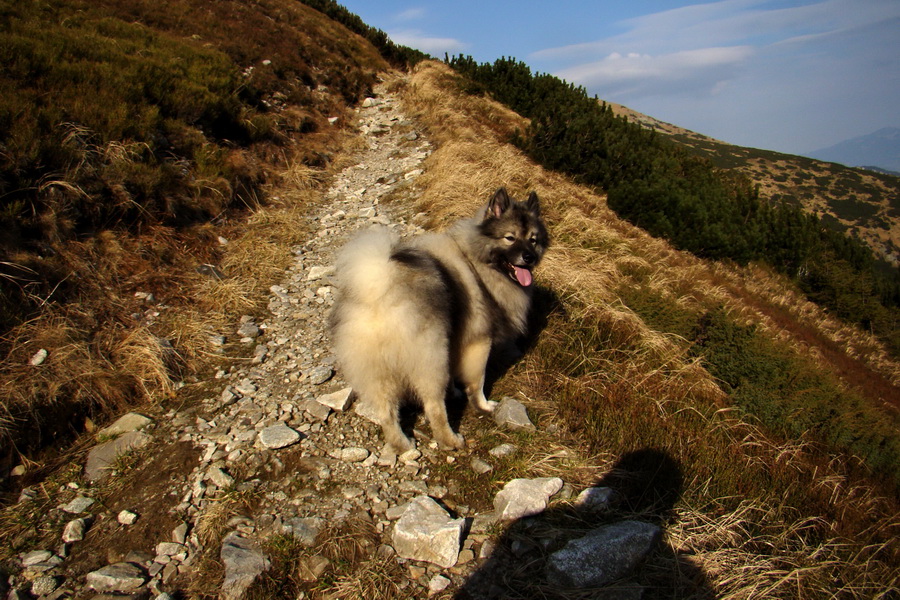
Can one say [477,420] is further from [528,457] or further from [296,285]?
[296,285]

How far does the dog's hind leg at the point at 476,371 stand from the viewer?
417cm

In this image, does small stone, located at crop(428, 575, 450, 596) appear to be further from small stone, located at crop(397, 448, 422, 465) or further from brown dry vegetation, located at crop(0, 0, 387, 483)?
brown dry vegetation, located at crop(0, 0, 387, 483)

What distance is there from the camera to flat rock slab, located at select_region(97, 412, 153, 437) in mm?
3773

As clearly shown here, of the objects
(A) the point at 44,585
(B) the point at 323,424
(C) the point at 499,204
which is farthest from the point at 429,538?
(C) the point at 499,204

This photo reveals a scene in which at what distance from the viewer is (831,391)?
230 inches

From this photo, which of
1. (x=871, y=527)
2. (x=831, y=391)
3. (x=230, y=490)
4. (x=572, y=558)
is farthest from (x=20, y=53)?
(x=831, y=391)

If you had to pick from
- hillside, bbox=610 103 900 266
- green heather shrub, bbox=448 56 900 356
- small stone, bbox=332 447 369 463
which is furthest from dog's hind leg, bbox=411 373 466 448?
hillside, bbox=610 103 900 266

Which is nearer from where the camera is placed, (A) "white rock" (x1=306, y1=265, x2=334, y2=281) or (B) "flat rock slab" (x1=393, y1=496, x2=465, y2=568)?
(B) "flat rock slab" (x1=393, y1=496, x2=465, y2=568)

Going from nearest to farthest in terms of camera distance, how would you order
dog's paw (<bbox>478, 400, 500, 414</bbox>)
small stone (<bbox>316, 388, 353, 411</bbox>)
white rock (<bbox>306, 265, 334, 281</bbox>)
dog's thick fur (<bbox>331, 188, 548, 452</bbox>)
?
dog's thick fur (<bbox>331, 188, 548, 452</bbox>) → small stone (<bbox>316, 388, 353, 411</bbox>) → dog's paw (<bbox>478, 400, 500, 414</bbox>) → white rock (<bbox>306, 265, 334, 281</bbox>)

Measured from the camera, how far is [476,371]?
13.8ft

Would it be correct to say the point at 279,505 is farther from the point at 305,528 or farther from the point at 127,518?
the point at 127,518

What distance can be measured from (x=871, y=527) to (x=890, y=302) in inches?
735

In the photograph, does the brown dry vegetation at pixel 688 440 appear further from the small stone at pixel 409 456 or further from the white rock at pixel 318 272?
the white rock at pixel 318 272

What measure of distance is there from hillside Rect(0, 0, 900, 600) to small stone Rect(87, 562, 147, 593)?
13 millimetres
